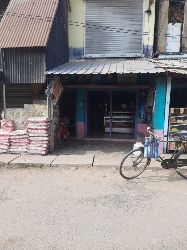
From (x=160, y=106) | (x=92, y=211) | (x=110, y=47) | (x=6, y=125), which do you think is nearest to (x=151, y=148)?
(x=92, y=211)

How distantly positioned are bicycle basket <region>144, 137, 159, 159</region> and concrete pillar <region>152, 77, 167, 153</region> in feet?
7.62

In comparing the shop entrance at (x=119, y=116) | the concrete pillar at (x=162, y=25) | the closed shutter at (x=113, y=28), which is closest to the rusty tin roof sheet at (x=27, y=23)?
the closed shutter at (x=113, y=28)

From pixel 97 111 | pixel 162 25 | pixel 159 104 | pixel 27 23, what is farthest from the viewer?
pixel 97 111

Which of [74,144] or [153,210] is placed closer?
[153,210]

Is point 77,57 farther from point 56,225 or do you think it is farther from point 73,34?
point 56,225

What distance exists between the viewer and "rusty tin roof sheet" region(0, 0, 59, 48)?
23.1ft

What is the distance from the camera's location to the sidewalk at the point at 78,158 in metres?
6.60

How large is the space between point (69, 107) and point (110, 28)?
164 inches

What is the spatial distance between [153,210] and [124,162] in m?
A: 1.66

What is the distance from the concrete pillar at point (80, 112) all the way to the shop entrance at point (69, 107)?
17.5 inches

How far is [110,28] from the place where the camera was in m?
9.65

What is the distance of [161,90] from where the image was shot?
24.1 ft

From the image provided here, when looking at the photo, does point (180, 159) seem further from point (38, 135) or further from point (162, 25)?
point (162, 25)

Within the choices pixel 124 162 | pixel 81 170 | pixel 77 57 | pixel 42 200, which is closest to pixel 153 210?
pixel 124 162
